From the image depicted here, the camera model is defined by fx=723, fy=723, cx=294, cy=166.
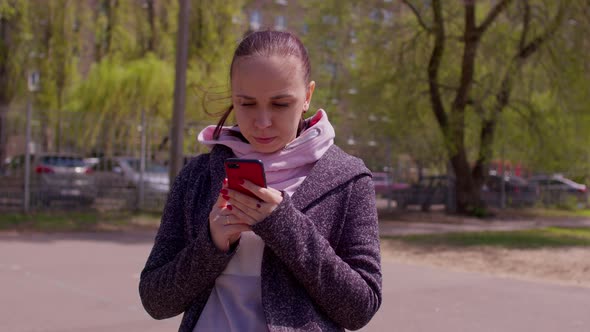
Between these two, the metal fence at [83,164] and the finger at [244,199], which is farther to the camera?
the metal fence at [83,164]

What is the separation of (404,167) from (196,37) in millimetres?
8614

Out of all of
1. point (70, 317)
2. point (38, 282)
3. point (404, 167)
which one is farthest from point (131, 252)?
point (404, 167)

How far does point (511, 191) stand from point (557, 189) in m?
3.46

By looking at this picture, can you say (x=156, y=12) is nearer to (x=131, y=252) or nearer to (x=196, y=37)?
(x=196, y=37)

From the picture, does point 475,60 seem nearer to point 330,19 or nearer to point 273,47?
point 330,19

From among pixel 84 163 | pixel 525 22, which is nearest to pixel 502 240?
pixel 525 22

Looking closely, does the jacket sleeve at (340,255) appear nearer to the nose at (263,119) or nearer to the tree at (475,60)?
the nose at (263,119)

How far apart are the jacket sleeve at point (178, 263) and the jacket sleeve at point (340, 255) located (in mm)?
152

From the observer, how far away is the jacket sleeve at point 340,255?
1.59m

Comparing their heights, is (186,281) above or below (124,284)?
above

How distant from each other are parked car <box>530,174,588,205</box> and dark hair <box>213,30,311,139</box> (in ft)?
89.6

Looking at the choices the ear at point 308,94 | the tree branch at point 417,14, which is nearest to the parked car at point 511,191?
the tree branch at point 417,14

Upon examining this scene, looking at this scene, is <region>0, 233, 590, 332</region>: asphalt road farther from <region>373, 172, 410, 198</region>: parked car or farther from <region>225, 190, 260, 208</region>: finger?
<region>373, 172, 410, 198</region>: parked car

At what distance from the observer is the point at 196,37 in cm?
2512
